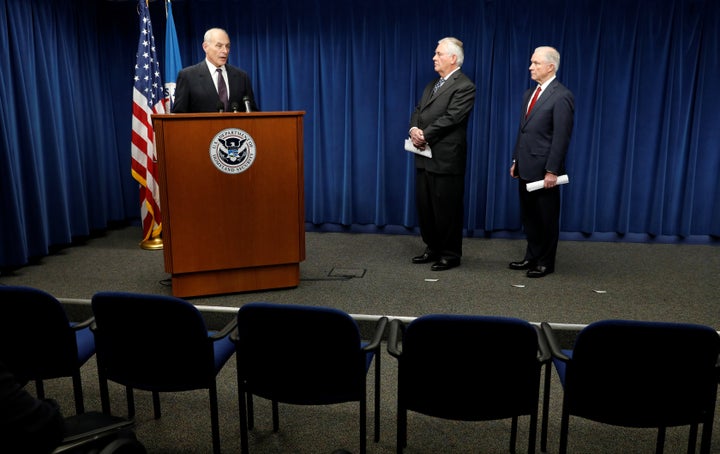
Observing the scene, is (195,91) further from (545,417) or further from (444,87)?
(545,417)

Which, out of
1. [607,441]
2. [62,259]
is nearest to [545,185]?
[607,441]

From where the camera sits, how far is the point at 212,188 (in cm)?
375

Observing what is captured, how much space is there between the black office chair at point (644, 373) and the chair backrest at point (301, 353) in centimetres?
80

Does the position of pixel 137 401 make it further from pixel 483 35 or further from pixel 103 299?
pixel 483 35

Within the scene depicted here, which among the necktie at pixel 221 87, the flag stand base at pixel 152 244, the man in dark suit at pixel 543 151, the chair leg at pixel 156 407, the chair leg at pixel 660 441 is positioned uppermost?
the necktie at pixel 221 87

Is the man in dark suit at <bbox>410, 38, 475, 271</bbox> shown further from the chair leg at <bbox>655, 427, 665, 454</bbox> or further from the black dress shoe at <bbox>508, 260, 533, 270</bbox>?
the chair leg at <bbox>655, 427, 665, 454</bbox>

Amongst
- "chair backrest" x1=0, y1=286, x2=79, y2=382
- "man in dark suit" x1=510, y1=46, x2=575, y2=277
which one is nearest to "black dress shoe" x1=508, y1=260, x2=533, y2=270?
"man in dark suit" x1=510, y1=46, x2=575, y2=277

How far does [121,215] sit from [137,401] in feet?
13.1

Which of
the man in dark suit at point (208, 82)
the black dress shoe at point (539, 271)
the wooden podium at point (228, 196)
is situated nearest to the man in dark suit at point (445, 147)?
the black dress shoe at point (539, 271)

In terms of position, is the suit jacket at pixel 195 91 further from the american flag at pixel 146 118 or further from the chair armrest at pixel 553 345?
the chair armrest at pixel 553 345

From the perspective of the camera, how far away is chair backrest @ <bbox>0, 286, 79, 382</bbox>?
2355 millimetres

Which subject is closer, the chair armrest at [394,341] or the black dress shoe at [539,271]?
the chair armrest at [394,341]

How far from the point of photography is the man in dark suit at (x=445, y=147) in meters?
4.58

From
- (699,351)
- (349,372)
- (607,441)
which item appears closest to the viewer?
(699,351)
